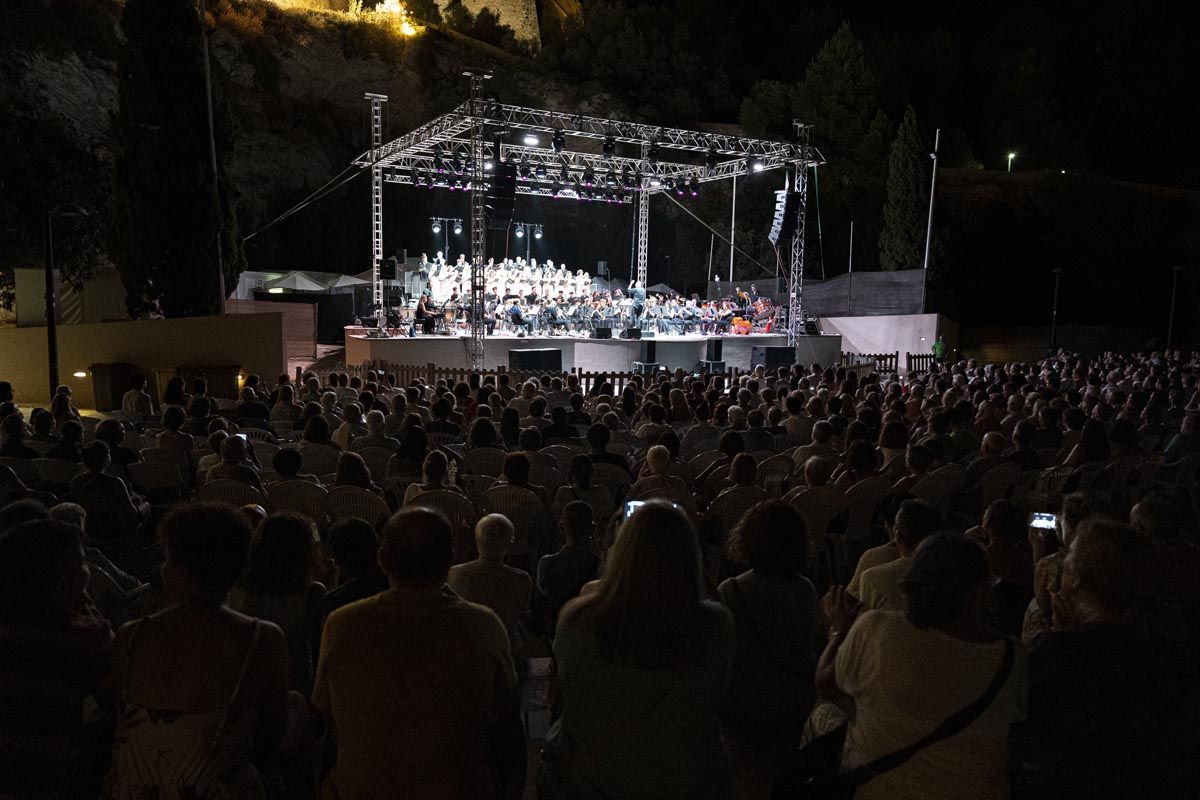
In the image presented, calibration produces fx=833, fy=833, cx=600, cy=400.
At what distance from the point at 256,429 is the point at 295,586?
5.36 meters

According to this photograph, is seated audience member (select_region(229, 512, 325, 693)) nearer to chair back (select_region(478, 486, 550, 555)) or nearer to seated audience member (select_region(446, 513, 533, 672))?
seated audience member (select_region(446, 513, 533, 672))

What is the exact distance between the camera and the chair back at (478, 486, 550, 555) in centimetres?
495

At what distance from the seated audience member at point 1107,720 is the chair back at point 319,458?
5.37 metres

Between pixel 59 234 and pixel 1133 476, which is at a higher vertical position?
pixel 59 234

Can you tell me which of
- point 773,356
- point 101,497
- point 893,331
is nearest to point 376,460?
point 101,497

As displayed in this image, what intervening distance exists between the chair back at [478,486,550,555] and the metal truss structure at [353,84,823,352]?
12.4 meters

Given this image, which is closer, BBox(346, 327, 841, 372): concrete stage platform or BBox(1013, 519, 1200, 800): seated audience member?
BBox(1013, 519, 1200, 800): seated audience member

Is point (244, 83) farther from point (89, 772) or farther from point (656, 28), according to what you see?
point (89, 772)

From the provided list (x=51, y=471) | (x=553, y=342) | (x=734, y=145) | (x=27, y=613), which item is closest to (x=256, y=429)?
(x=51, y=471)

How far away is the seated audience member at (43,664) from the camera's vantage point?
2.04 metres

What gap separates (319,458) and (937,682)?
5.43 metres

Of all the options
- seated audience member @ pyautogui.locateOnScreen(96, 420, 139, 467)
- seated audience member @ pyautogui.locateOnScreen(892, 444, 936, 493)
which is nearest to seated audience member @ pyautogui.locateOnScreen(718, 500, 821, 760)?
seated audience member @ pyautogui.locateOnScreen(892, 444, 936, 493)

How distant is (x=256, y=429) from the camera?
25.1 ft

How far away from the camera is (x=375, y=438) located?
6.93 metres
